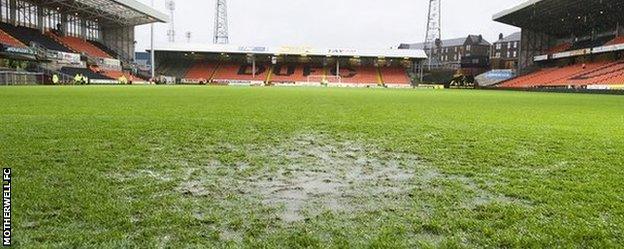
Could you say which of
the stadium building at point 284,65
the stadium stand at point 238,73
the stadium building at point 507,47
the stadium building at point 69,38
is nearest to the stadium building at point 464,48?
the stadium building at point 507,47

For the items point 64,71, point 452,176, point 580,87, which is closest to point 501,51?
point 580,87

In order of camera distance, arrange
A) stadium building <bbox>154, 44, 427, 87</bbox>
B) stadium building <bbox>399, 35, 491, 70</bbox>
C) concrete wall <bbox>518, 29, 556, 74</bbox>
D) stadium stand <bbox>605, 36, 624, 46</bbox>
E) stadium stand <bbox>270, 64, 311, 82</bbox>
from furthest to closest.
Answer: stadium building <bbox>399, 35, 491, 70</bbox>
stadium stand <bbox>270, 64, 311, 82</bbox>
stadium building <bbox>154, 44, 427, 87</bbox>
concrete wall <bbox>518, 29, 556, 74</bbox>
stadium stand <bbox>605, 36, 624, 46</bbox>

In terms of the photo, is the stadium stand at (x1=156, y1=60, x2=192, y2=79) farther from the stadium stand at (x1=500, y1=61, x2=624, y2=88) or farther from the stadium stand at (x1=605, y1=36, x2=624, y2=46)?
the stadium stand at (x1=605, y1=36, x2=624, y2=46)

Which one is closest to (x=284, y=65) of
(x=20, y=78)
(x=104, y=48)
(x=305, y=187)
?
(x=104, y=48)

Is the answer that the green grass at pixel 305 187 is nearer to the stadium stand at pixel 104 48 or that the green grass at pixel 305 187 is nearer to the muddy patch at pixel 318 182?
the muddy patch at pixel 318 182

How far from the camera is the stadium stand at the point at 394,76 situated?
76.8 meters

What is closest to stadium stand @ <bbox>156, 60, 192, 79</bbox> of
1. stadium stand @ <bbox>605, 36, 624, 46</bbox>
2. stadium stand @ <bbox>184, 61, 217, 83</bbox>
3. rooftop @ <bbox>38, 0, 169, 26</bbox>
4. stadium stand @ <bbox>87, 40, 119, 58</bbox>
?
stadium stand @ <bbox>184, 61, 217, 83</bbox>

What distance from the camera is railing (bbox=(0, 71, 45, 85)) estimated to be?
41.9m

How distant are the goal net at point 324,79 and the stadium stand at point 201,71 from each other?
1651cm

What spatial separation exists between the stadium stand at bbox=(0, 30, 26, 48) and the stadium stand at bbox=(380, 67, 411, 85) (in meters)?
50.2

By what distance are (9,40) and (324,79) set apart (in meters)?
44.4

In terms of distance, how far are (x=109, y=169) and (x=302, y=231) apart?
2816mm

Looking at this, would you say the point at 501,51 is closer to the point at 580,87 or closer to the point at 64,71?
the point at 580,87

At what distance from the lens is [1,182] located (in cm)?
424
